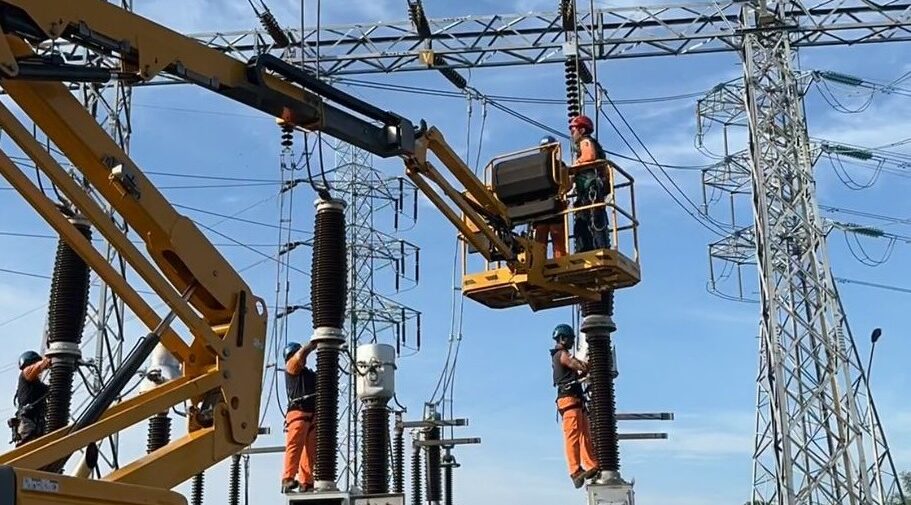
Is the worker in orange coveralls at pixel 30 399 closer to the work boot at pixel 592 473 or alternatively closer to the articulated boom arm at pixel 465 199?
the articulated boom arm at pixel 465 199

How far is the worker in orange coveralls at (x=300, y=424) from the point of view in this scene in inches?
474

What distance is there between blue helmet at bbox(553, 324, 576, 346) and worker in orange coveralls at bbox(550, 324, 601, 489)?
0.14 feet

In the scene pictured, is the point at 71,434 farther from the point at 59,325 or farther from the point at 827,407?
the point at 827,407

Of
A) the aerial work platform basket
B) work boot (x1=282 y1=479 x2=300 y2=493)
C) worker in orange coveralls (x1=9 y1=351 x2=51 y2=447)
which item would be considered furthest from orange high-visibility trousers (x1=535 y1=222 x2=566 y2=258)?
worker in orange coveralls (x1=9 y1=351 x2=51 y2=447)

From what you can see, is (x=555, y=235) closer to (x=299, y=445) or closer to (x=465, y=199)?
(x=465, y=199)

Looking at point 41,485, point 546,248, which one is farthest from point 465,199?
point 41,485

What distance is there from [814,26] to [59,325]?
42.8 feet

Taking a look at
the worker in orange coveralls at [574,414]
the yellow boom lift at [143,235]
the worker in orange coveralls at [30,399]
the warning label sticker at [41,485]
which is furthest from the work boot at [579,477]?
the warning label sticker at [41,485]

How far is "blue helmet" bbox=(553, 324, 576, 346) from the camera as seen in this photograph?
38.8 ft

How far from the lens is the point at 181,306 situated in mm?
6836

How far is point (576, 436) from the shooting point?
1125 centimetres

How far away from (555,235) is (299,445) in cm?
371

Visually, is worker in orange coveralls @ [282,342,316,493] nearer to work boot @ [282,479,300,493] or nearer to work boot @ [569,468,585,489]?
work boot @ [282,479,300,493]

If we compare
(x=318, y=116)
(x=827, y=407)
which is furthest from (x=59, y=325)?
(x=827, y=407)
